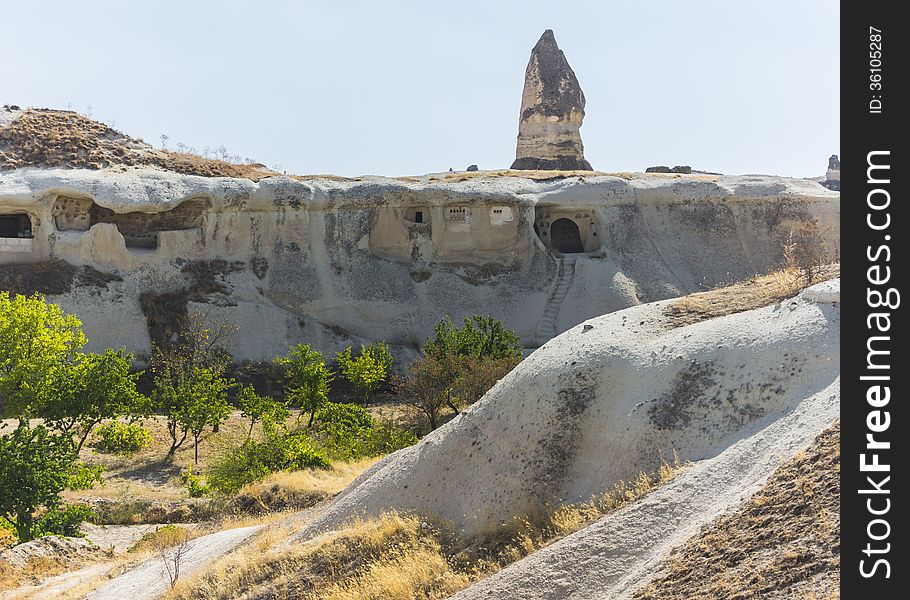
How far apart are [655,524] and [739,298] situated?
11.8ft

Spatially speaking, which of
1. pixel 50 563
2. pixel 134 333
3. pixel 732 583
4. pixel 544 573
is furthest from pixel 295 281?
pixel 732 583

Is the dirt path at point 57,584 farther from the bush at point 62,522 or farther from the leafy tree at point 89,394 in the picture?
the leafy tree at point 89,394

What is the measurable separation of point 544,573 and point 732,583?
1.74m

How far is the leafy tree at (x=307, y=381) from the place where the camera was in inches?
787

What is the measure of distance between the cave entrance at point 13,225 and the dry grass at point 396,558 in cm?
1974

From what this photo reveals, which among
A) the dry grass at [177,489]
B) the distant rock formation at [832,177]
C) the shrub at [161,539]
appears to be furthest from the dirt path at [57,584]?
the distant rock formation at [832,177]

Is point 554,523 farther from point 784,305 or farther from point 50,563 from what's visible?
point 50,563

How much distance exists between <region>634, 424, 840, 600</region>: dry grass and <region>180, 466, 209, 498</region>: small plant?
11067 millimetres

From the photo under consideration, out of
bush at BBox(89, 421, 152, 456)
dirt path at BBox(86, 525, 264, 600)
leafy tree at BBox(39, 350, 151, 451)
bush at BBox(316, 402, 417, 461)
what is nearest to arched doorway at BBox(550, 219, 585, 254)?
bush at BBox(316, 402, 417, 461)

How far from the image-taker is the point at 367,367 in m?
21.4

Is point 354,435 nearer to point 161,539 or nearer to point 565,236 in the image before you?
point 161,539

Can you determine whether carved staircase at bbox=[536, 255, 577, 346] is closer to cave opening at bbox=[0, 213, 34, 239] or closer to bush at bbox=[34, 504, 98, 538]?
bush at bbox=[34, 504, 98, 538]

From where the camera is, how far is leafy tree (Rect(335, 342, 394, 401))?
21297mm
